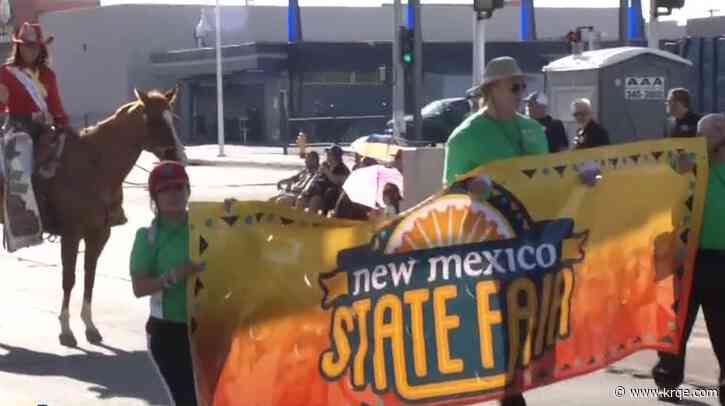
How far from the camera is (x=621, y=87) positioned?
1688 cm

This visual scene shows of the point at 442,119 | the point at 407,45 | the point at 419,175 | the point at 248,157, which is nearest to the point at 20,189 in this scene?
the point at 419,175

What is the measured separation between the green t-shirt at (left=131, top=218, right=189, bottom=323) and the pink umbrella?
739cm

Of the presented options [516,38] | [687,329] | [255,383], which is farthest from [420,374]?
[516,38]

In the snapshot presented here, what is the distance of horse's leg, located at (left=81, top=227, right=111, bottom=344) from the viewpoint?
37.9 feet

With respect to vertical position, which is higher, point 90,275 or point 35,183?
point 35,183

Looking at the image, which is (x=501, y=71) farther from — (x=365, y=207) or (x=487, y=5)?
(x=487, y=5)

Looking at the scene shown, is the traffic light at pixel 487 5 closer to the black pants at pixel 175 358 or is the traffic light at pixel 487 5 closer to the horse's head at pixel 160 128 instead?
the horse's head at pixel 160 128

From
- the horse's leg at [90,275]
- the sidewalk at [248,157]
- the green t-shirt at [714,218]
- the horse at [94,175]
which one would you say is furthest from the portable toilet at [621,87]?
the sidewalk at [248,157]

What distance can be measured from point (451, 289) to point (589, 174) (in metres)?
0.98

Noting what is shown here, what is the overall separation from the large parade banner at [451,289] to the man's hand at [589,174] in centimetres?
3

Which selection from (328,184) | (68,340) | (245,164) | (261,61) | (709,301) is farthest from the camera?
(261,61)

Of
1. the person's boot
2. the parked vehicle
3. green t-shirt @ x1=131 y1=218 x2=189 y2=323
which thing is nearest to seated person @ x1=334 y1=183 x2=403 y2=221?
the person's boot

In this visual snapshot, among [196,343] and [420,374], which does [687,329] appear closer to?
[420,374]

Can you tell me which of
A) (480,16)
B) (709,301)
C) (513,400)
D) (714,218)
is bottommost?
(513,400)
